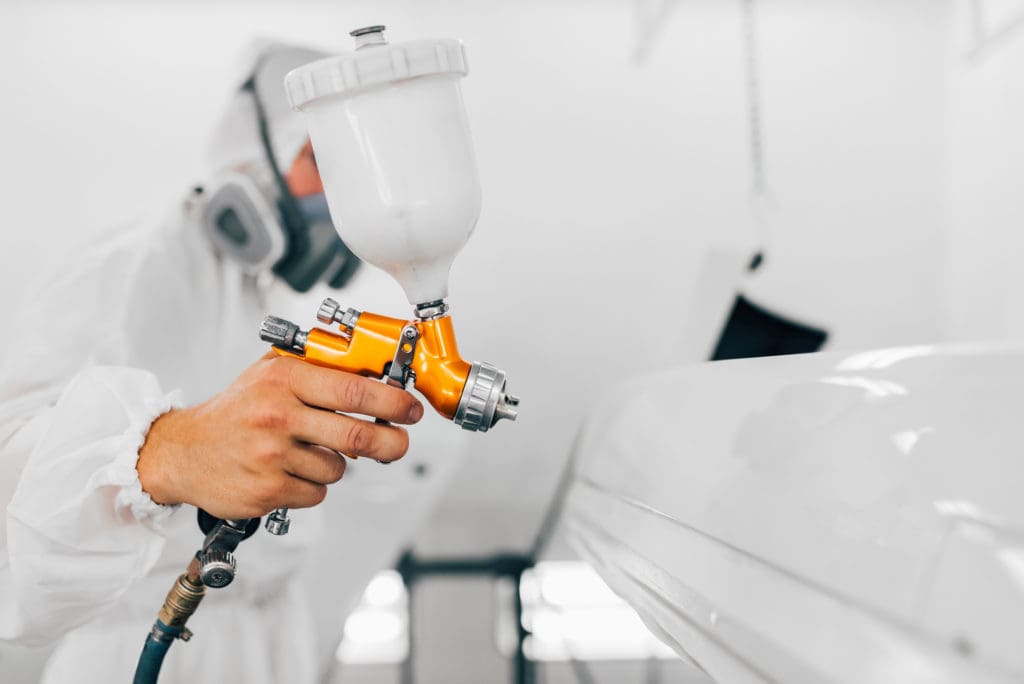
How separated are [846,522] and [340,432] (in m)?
0.35

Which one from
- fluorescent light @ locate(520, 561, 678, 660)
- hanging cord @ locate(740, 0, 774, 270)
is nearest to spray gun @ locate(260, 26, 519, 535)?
fluorescent light @ locate(520, 561, 678, 660)

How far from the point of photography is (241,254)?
118cm

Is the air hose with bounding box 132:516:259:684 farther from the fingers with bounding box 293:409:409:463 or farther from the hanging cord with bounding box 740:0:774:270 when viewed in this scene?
the hanging cord with bounding box 740:0:774:270

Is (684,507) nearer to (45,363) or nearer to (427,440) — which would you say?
(45,363)

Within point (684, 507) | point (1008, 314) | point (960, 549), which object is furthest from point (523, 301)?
point (960, 549)

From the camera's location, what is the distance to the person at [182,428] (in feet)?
2.10

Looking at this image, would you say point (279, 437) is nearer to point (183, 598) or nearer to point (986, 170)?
point (183, 598)

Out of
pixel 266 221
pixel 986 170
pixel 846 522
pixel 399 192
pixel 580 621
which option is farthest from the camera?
pixel 986 170

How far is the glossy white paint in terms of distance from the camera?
0.37m

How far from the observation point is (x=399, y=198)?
1.87ft

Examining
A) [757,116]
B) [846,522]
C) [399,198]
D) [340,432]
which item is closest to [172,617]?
[340,432]

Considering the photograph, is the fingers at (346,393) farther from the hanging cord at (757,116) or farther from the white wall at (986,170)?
the white wall at (986,170)

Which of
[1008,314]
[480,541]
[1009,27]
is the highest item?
[1009,27]

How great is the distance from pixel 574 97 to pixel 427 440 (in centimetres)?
75
